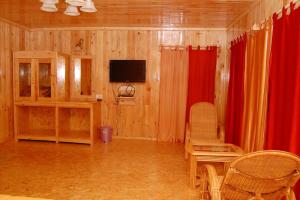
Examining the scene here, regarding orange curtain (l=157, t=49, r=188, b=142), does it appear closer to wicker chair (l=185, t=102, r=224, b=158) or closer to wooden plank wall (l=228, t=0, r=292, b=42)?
wicker chair (l=185, t=102, r=224, b=158)

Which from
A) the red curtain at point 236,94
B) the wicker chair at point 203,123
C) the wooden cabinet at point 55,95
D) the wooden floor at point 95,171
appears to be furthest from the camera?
the wooden cabinet at point 55,95

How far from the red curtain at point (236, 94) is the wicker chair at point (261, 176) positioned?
1.69 meters

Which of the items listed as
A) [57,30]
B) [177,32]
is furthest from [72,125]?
[177,32]

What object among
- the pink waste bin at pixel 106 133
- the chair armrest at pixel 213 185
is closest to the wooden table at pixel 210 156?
the chair armrest at pixel 213 185

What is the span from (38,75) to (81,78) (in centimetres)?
84

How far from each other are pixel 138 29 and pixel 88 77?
1.45 metres

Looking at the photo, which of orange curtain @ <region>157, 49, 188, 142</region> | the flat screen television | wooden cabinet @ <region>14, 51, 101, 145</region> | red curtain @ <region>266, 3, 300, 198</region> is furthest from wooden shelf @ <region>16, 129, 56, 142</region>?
red curtain @ <region>266, 3, 300, 198</region>

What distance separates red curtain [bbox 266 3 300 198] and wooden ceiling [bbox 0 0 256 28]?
4.39 feet

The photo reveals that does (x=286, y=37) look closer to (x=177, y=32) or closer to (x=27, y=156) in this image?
(x=177, y=32)

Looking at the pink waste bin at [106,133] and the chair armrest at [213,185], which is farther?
the pink waste bin at [106,133]

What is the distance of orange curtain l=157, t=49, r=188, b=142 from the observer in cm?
528

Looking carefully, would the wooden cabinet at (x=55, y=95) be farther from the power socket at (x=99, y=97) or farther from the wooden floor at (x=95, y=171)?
the wooden floor at (x=95, y=171)

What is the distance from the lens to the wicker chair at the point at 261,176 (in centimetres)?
173

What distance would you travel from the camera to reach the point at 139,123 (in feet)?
18.4
